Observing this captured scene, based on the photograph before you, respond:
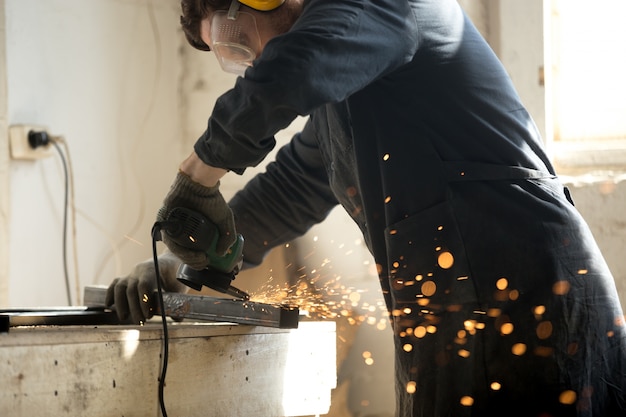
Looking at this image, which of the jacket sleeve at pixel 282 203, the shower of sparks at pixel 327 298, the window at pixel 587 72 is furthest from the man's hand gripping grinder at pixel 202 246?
the window at pixel 587 72

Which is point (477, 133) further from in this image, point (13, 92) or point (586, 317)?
point (13, 92)

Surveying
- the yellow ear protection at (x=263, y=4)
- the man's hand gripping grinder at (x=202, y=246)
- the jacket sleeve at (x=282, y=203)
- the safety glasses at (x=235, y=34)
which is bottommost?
the man's hand gripping grinder at (x=202, y=246)

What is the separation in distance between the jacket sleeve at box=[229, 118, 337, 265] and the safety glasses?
487mm

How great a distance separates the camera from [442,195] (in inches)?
60.3

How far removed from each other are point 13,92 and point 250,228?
3.40 ft

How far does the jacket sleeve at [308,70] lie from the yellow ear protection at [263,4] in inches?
6.3

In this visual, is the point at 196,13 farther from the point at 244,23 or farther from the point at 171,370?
the point at 171,370

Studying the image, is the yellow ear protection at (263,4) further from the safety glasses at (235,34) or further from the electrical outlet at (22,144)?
the electrical outlet at (22,144)

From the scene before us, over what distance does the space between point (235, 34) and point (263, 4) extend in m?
0.09

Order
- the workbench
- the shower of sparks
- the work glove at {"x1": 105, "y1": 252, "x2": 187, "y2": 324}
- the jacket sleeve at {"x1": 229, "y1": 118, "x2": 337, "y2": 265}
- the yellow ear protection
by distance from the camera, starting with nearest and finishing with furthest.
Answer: the workbench, the yellow ear protection, the work glove at {"x1": 105, "y1": 252, "x2": 187, "y2": 324}, the jacket sleeve at {"x1": 229, "y1": 118, "x2": 337, "y2": 265}, the shower of sparks

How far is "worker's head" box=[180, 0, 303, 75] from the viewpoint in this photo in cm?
167

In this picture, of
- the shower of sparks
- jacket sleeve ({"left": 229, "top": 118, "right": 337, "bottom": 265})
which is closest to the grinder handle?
jacket sleeve ({"left": 229, "top": 118, "right": 337, "bottom": 265})

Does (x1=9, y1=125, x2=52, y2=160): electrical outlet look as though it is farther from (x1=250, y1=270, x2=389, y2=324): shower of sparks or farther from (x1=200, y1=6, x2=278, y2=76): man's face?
(x1=200, y1=6, x2=278, y2=76): man's face

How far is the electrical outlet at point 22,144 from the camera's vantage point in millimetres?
2641
